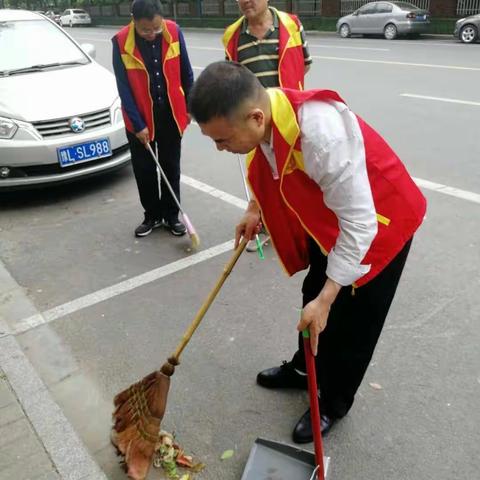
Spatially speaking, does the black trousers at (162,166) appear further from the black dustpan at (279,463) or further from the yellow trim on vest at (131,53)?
the black dustpan at (279,463)

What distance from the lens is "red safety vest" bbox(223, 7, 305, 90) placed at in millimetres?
3615

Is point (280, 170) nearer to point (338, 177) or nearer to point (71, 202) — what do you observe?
point (338, 177)

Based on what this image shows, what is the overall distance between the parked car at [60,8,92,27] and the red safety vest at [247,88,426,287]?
43.4m

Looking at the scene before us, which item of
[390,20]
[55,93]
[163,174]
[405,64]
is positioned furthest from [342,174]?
[390,20]

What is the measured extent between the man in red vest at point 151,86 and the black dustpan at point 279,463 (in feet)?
8.07

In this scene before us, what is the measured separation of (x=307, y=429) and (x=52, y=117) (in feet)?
12.5

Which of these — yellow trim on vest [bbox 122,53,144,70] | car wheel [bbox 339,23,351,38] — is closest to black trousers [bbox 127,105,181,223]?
yellow trim on vest [bbox 122,53,144,70]

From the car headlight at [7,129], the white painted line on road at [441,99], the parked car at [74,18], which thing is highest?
the car headlight at [7,129]

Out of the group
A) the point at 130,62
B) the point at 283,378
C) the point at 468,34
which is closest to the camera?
the point at 283,378

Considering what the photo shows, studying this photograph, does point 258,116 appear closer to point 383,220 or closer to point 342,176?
point 342,176

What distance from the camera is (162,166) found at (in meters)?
4.40

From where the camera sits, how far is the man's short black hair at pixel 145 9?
3592 mm

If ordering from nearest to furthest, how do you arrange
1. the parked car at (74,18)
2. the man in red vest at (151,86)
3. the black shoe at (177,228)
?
the man in red vest at (151,86) → the black shoe at (177,228) → the parked car at (74,18)

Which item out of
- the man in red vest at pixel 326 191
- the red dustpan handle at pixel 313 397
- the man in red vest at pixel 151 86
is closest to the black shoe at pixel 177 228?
the man in red vest at pixel 151 86
